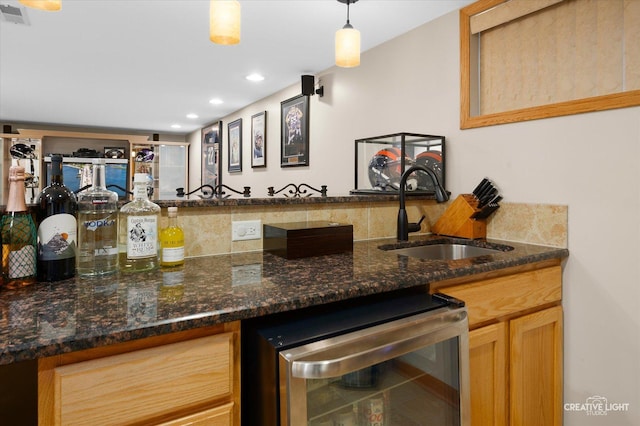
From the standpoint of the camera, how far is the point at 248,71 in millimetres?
3229

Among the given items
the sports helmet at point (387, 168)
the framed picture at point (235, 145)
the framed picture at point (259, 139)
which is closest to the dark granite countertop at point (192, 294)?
the sports helmet at point (387, 168)

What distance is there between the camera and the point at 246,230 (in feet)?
4.92

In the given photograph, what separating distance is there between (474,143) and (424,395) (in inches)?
51.9

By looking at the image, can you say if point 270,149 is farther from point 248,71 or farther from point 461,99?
point 461,99

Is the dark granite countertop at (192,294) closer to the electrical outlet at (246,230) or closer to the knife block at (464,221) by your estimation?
the electrical outlet at (246,230)

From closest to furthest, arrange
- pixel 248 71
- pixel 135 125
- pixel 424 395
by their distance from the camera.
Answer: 1. pixel 424 395
2. pixel 248 71
3. pixel 135 125

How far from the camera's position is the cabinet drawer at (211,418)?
77cm

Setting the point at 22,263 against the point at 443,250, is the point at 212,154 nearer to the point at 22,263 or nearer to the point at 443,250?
the point at 443,250

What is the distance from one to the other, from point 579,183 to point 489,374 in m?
0.89

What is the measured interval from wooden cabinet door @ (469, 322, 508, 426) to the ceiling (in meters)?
1.72

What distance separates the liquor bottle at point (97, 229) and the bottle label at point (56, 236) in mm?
70

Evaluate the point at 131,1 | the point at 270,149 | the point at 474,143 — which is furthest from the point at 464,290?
the point at 270,149

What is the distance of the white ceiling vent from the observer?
2.18m

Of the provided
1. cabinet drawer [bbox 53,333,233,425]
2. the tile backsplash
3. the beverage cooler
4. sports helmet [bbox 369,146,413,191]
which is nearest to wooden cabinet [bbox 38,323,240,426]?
cabinet drawer [bbox 53,333,233,425]
